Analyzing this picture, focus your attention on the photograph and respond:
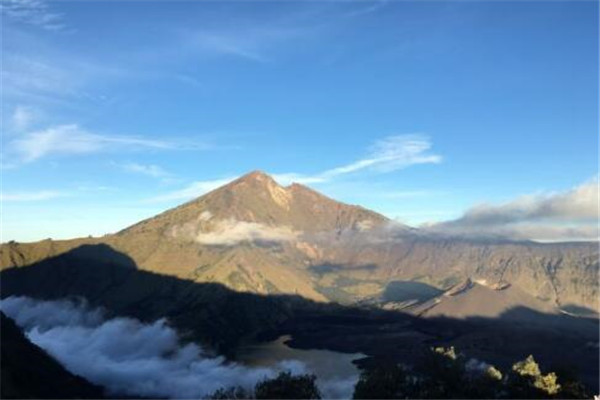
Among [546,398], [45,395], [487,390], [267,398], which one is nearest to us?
[267,398]

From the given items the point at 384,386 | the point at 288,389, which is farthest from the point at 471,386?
the point at 288,389

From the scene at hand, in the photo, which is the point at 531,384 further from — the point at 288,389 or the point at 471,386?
the point at 288,389

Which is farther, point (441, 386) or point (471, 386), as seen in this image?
point (471, 386)

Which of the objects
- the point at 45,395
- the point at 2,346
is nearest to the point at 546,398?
the point at 45,395

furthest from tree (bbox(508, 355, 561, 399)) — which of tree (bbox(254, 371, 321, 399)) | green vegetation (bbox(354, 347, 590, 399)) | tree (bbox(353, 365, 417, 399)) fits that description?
tree (bbox(254, 371, 321, 399))

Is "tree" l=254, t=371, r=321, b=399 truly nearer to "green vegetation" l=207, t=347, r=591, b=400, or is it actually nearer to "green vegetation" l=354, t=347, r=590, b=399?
"green vegetation" l=207, t=347, r=591, b=400

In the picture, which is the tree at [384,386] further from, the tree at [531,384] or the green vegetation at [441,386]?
the tree at [531,384]

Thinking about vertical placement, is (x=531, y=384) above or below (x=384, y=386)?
above

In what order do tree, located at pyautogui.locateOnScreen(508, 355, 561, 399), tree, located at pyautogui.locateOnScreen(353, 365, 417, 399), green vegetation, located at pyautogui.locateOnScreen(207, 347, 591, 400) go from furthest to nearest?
1. tree, located at pyautogui.locateOnScreen(508, 355, 561, 399)
2. tree, located at pyautogui.locateOnScreen(353, 365, 417, 399)
3. green vegetation, located at pyautogui.locateOnScreen(207, 347, 591, 400)

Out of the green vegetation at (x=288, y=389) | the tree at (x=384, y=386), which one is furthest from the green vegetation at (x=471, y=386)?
the green vegetation at (x=288, y=389)

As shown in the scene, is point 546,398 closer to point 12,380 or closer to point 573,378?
point 573,378

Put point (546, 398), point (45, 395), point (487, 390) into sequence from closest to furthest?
point (546, 398) → point (487, 390) → point (45, 395)
